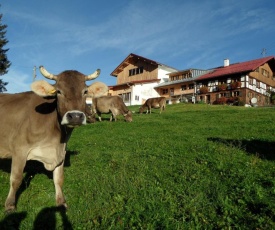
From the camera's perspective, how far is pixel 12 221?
17.1 feet

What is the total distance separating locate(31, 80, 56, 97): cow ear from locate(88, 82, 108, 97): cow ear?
35.3 inches

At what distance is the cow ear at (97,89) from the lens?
6.95 meters

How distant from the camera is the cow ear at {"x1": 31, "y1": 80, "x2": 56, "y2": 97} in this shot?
Answer: 6332 millimetres

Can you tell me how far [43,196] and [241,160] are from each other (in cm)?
527

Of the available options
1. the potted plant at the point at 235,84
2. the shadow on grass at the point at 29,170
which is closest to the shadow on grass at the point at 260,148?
the shadow on grass at the point at 29,170

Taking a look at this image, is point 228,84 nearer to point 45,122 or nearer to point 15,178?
point 45,122

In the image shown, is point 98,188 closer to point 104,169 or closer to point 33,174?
point 104,169

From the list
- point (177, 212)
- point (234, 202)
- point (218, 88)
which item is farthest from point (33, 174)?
point (218, 88)

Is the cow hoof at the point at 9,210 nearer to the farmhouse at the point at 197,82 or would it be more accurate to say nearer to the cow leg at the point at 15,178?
the cow leg at the point at 15,178

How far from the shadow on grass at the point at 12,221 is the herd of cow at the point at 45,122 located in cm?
27

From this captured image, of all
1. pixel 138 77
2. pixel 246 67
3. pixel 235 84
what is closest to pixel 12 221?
pixel 235 84

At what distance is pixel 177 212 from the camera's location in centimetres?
515

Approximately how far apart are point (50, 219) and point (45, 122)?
211 cm

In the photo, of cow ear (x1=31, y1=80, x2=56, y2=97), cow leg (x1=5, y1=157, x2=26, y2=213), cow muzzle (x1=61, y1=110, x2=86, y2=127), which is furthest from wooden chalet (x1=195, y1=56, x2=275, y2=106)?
cow leg (x1=5, y1=157, x2=26, y2=213)
